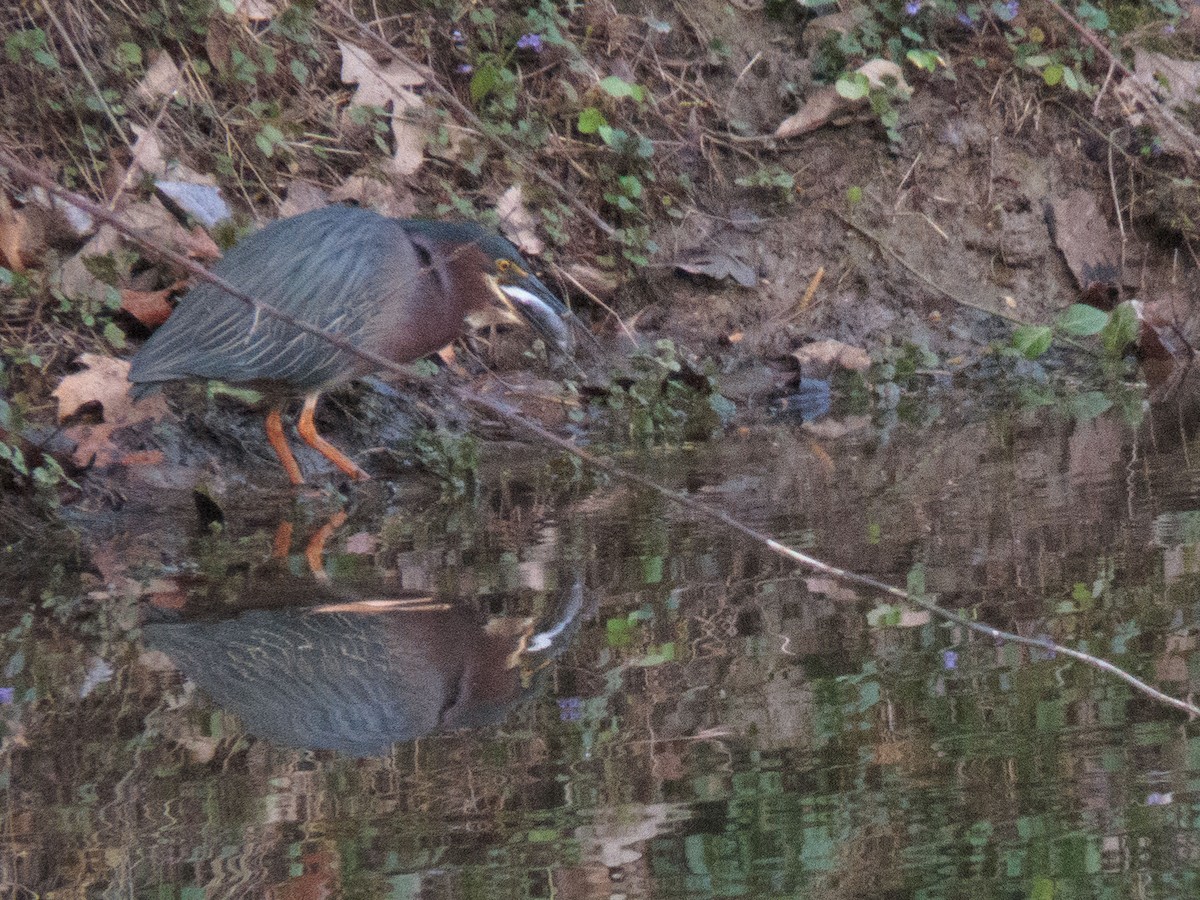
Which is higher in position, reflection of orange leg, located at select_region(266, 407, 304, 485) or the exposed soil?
the exposed soil

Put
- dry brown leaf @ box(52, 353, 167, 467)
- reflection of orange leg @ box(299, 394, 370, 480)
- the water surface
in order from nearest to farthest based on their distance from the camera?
1. the water surface
2. dry brown leaf @ box(52, 353, 167, 467)
3. reflection of orange leg @ box(299, 394, 370, 480)

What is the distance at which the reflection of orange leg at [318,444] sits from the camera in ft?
16.4

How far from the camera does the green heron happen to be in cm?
473

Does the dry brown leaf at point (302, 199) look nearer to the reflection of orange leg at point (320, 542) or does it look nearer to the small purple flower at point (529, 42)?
the small purple flower at point (529, 42)

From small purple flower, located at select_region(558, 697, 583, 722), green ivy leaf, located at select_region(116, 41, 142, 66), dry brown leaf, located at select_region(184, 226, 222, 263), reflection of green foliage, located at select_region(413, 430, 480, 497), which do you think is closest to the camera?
small purple flower, located at select_region(558, 697, 583, 722)

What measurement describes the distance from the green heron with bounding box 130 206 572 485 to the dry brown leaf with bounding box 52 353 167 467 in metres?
0.13

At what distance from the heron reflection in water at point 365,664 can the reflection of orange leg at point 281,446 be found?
1.93 meters

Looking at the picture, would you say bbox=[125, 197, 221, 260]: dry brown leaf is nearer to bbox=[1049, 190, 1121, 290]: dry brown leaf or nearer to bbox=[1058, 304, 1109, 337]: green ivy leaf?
bbox=[1058, 304, 1109, 337]: green ivy leaf

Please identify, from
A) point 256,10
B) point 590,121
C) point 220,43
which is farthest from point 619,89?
point 220,43

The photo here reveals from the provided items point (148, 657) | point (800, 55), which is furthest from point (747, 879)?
point (800, 55)

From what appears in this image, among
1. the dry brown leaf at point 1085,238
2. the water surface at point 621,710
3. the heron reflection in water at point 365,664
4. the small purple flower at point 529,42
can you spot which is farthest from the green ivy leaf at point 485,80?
the heron reflection in water at point 365,664

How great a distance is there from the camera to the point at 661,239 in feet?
22.5

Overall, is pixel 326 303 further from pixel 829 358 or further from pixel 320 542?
pixel 829 358

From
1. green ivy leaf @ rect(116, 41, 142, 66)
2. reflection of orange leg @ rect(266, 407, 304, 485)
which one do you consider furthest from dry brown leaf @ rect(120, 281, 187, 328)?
green ivy leaf @ rect(116, 41, 142, 66)
